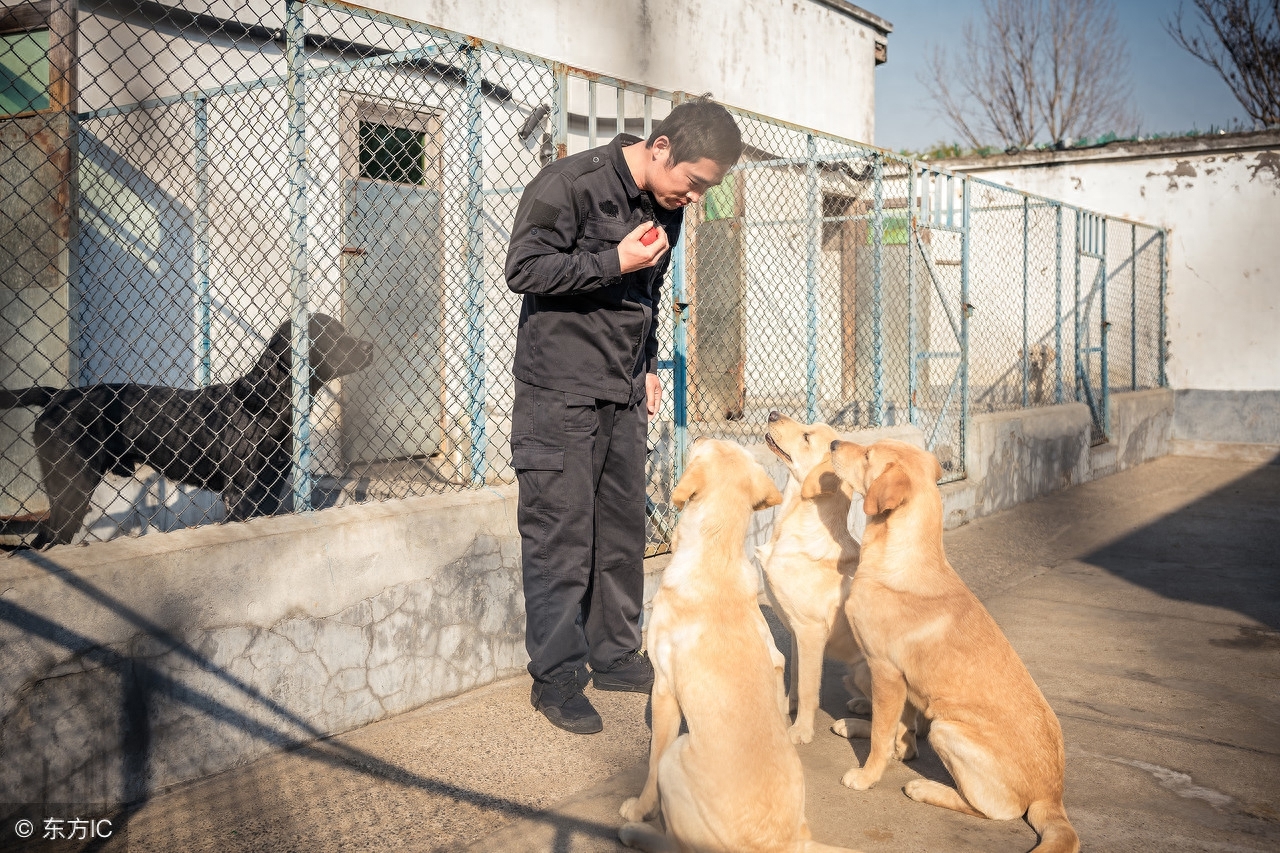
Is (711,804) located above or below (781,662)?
below

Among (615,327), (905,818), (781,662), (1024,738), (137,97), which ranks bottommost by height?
(905,818)

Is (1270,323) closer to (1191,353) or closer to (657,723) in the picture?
(1191,353)

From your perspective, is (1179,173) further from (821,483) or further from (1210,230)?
(821,483)

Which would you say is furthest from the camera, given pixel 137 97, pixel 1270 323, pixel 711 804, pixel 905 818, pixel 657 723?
pixel 1270 323

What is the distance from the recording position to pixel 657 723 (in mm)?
2689

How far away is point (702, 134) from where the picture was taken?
315 centimetres

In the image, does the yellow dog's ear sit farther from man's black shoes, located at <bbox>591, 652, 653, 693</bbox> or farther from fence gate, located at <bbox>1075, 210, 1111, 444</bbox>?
fence gate, located at <bbox>1075, 210, 1111, 444</bbox>

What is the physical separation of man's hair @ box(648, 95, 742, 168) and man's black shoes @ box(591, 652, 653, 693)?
193cm

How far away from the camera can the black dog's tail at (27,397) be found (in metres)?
4.55

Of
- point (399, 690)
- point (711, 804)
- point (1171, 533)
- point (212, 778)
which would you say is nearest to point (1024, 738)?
point (711, 804)

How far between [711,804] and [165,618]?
183cm

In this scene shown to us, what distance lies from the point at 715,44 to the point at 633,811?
941 cm

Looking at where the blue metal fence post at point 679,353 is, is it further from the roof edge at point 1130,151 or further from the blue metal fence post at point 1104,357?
the roof edge at point 1130,151

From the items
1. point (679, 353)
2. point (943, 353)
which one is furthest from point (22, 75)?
point (943, 353)
